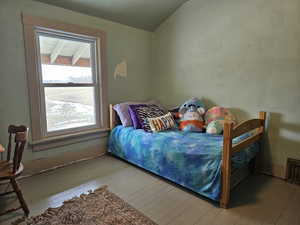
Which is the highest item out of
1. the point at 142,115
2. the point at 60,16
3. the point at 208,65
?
the point at 60,16

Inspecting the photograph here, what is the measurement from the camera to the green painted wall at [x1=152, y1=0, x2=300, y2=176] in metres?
2.17

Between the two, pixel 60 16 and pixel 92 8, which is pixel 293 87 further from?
pixel 60 16

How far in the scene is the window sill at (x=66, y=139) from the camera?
2379mm

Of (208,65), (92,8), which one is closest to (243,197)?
(208,65)

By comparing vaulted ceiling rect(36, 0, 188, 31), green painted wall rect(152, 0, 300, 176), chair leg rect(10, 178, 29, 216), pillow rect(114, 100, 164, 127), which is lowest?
chair leg rect(10, 178, 29, 216)

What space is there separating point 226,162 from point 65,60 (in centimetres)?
236

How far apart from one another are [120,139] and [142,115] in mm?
481

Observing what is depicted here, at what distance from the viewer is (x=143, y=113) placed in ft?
9.15

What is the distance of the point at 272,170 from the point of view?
2365 mm

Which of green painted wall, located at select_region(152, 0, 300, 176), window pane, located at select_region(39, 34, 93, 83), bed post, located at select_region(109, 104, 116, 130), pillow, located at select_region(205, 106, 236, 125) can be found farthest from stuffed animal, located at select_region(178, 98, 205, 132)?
window pane, located at select_region(39, 34, 93, 83)

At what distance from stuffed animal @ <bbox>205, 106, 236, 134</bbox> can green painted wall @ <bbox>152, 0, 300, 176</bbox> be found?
0.42 feet

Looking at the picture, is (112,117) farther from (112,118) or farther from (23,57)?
(23,57)

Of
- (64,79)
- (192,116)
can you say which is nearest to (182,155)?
(192,116)

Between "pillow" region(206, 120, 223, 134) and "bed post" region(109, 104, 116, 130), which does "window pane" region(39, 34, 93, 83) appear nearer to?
"bed post" region(109, 104, 116, 130)
